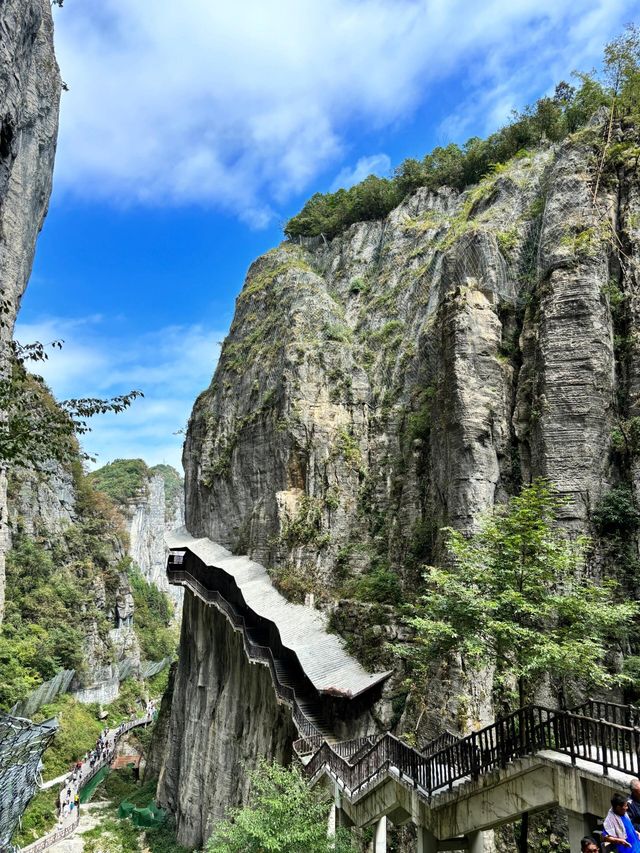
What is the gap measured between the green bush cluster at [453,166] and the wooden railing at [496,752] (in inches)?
936

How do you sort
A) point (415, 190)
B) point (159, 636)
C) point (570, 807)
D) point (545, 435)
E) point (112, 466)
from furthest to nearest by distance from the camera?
1. point (112, 466)
2. point (159, 636)
3. point (415, 190)
4. point (545, 435)
5. point (570, 807)

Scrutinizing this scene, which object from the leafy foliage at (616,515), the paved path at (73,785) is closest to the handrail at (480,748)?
the leafy foliage at (616,515)

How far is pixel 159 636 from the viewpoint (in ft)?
263

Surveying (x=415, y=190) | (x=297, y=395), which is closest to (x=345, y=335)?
(x=297, y=395)

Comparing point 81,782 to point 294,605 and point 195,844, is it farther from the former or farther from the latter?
point 294,605

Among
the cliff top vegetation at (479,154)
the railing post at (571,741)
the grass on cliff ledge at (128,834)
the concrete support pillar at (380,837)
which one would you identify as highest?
the cliff top vegetation at (479,154)

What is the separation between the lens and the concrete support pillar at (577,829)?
796 cm

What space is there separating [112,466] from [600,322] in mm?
108399

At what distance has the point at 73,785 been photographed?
37.1 m

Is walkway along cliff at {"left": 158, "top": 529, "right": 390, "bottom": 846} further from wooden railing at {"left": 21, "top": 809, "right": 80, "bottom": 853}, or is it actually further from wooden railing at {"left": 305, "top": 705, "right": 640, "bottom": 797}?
wooden railing at {"left": 21, "top": 809, "right": 80, "bottom": 853}

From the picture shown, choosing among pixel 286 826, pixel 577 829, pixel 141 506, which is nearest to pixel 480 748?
pixel 577 829

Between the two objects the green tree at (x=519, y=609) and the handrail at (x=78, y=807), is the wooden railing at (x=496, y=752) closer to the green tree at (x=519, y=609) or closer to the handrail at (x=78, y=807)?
the green tree at (x=519, y=609)

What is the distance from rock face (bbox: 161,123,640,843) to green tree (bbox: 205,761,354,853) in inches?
137

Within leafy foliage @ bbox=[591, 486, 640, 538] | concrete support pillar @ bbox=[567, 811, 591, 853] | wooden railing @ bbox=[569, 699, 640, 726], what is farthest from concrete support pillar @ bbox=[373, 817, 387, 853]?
leafy foliage @ bbox=[591, 486, 640, 538]
